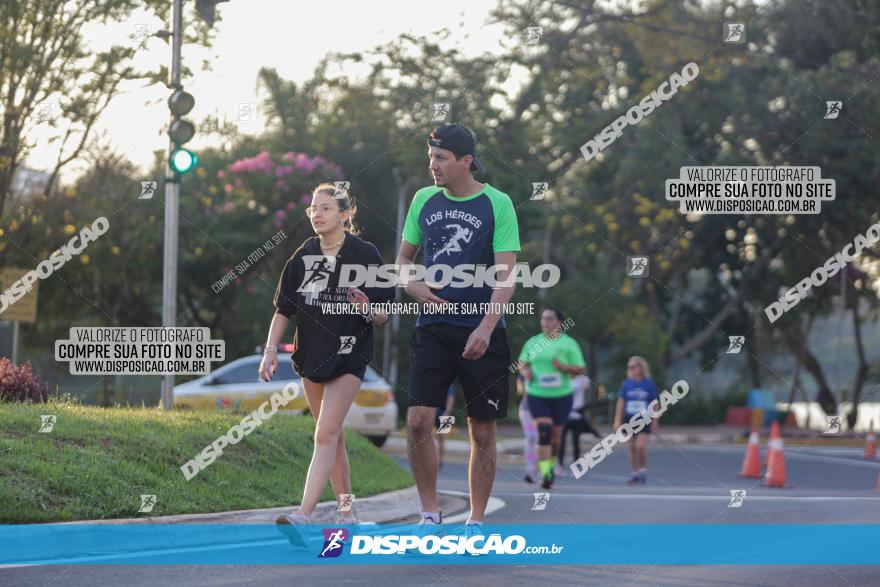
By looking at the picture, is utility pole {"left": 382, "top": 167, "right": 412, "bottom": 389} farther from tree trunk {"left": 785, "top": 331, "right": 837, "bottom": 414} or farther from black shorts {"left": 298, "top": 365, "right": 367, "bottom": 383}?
black shorts {"left": 298, "top": 365, "right": 367, "bottom": 383}

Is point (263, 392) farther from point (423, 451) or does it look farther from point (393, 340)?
point (423, 451)

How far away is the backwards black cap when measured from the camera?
25.7 feet

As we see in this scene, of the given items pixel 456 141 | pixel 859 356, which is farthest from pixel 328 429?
pixel 859 356

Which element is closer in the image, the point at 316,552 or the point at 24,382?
the point at 316,552

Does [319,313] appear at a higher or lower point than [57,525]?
→ higher

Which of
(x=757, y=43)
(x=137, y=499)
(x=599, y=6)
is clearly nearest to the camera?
(x=137, y=499)

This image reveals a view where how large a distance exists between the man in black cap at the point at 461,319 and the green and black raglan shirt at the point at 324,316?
47cm

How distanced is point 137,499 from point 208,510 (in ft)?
1.93

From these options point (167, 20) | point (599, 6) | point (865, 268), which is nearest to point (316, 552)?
point (167, 20)

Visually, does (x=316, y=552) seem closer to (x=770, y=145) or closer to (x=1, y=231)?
(x=1, y=231)

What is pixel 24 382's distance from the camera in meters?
14.4

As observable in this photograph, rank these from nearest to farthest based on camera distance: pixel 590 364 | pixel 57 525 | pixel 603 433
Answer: pixel 57 525, pixel 603 433, pixel 590 364

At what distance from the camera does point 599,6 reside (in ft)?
108

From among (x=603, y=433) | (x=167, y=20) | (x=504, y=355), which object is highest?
(x=167, y=20)
